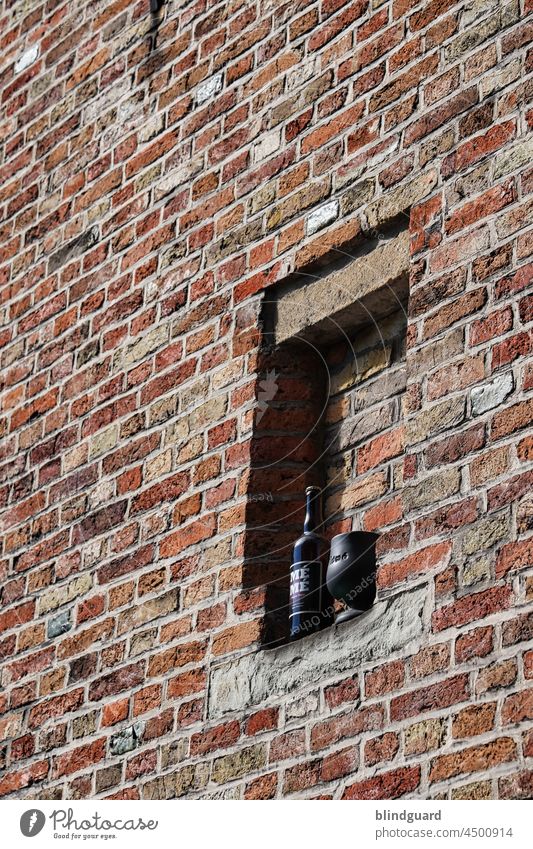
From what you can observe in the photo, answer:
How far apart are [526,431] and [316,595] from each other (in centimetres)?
74

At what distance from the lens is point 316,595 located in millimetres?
3775

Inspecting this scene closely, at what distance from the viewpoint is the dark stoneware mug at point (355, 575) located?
3.64 meters

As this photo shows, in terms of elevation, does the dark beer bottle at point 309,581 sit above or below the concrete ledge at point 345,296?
below

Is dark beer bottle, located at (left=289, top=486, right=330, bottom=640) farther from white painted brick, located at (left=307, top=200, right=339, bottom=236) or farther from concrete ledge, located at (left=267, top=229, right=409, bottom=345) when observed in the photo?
white painted brick, located at (left=307, top=200, right=339, bottom=236)

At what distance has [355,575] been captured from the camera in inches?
143

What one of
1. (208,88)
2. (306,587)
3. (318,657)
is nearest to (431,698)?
(318,657)

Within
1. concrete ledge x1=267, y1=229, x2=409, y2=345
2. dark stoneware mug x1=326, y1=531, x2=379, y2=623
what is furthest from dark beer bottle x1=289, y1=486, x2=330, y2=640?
concrete ledge x1=267, y1=229, x2=409, y2=345

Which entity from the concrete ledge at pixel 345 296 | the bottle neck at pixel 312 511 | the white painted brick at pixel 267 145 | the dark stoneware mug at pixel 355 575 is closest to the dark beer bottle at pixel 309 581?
the bottle neck at pixel 312 511

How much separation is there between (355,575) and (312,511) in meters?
0.34

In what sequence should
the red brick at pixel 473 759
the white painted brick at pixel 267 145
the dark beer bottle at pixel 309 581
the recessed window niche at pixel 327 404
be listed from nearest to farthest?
the red brick at pixel 473 759 → the dark beer bottle at pixel 309 581 → the recessed window niche at pixel 327 404 → the white painted brick at pixel 267 145

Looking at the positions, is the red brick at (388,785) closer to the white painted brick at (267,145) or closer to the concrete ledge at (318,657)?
the concrete ledge at (318,657)

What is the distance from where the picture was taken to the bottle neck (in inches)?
154

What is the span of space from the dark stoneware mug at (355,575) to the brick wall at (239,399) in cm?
10
